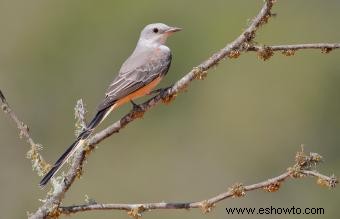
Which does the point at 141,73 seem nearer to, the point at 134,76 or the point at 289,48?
the point at 134,76

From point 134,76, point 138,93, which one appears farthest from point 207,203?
point 134,76

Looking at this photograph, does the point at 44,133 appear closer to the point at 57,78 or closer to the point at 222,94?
Answer: the point at 57,78

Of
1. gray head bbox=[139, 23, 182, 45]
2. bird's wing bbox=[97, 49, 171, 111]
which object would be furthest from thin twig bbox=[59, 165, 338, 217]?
gray head bbox=[139, 23, 182, 45]

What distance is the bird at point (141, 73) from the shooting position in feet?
23.5

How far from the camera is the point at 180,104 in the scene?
A: 1099 inches

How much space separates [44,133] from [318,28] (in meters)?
9.54

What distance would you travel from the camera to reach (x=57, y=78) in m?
27.6

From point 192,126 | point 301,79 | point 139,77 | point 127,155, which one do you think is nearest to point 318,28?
point 301,79

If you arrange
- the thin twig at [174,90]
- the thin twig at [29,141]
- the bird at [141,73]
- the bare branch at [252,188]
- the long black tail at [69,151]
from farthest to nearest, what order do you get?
1. the bird at [141,73]
2. the long black tail at [69,151]
3. the thin twig at [29,141]
4. the thin twig at [174,90]
5. the bare branch at [252,188]

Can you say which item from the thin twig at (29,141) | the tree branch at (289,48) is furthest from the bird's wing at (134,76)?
the tree branch at (289,48)

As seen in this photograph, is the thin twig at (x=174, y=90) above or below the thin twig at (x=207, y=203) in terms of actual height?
above

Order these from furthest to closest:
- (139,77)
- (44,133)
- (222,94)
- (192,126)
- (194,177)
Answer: (222,94) → (192,126) → (44,133) → (194,177) → (139,77)

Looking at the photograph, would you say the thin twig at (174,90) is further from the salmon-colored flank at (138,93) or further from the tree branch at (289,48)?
the salmon-colored flank at (138,93)

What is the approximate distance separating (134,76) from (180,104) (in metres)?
20.2
